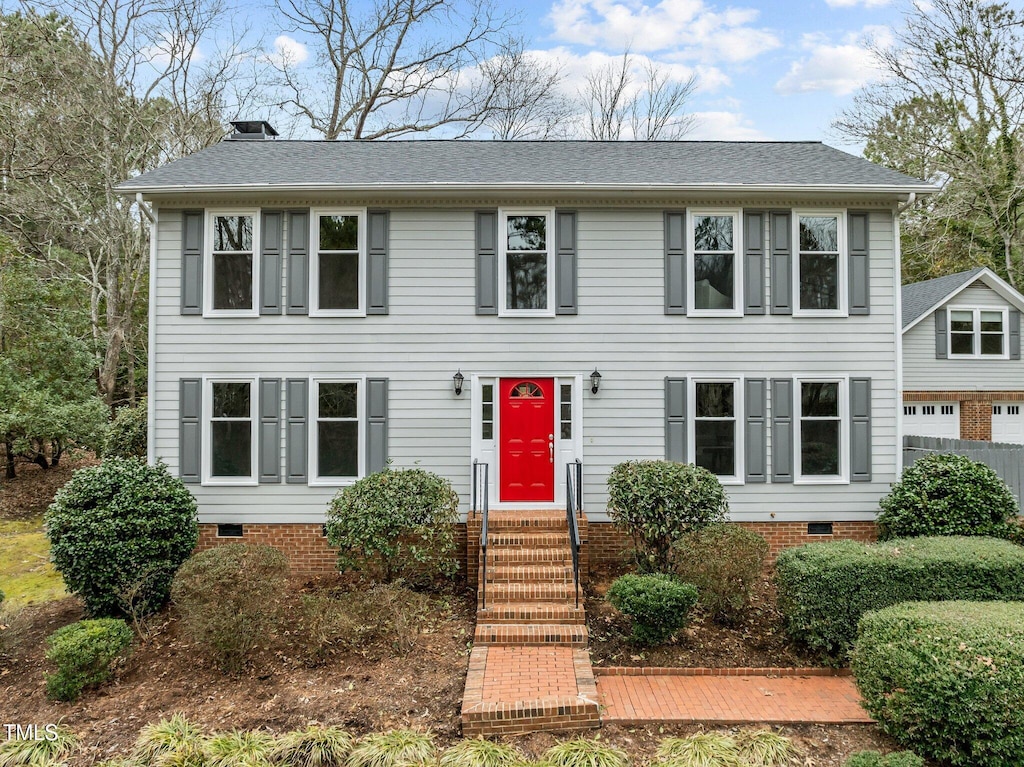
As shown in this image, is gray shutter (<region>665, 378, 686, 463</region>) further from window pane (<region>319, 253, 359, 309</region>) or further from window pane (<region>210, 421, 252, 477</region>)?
window pane (<region>210, 421, 252, 477</region>)

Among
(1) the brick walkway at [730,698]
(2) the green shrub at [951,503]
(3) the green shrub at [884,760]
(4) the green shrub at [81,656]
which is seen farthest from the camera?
(2) the green shrub at [951,503]

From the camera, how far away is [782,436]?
8164 mm

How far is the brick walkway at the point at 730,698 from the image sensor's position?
457 cm

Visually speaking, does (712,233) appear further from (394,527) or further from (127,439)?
(127,439)

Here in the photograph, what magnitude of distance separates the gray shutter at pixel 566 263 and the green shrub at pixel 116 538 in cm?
595

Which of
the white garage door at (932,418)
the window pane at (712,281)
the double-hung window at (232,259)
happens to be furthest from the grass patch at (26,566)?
the white garage door at (932,418)

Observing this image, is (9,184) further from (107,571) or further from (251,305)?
(107,571)

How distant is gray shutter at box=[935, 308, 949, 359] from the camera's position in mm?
14242

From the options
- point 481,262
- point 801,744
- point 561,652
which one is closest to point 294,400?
point 481,262

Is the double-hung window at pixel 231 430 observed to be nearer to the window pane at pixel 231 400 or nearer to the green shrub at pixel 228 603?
the window pane at pixel 231 400

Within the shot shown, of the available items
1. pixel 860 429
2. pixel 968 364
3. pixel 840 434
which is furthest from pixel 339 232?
pixel 968 364

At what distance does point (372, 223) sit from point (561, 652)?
636cm

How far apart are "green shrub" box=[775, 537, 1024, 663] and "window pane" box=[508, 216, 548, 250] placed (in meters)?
5.45

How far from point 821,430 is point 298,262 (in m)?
8.28
